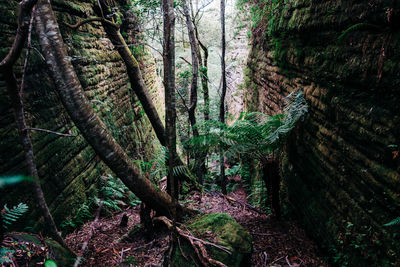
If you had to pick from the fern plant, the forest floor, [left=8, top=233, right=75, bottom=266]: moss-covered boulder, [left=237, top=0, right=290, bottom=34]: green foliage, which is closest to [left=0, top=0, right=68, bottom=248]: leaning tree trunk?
[left=8, top=233, right=75, bottom=266]: moss-covered boulder

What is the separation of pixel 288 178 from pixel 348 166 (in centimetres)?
148

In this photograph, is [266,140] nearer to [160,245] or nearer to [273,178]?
[273,178]

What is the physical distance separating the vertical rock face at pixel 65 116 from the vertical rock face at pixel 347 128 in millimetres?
2959

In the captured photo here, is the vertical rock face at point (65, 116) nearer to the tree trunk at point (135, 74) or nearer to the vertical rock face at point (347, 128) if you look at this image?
the tree trunk at point (135, 74)

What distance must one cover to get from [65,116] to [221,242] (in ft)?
9.51

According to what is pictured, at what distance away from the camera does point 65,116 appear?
344cm

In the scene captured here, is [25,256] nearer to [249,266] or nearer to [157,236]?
[157,236]

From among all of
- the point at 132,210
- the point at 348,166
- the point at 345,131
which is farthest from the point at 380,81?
the point at 132,210

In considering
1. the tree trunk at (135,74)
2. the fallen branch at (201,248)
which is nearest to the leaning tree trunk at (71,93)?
the fallen branch at (201,248)

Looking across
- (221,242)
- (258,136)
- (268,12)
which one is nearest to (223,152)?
(258,136)

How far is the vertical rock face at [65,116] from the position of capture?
2.42 m

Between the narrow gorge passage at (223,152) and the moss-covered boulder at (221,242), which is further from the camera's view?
the moss-covered boulder at (221,242)

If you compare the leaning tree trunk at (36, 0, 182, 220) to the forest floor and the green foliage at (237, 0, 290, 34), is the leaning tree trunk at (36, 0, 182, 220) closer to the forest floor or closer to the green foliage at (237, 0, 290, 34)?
the forest floor

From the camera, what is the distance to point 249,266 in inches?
92.7
